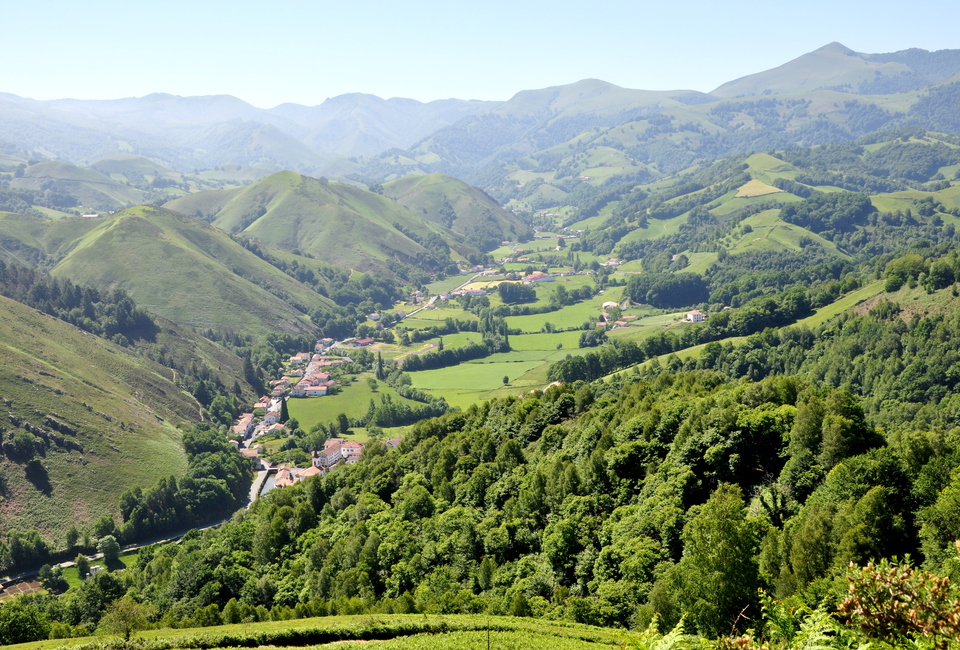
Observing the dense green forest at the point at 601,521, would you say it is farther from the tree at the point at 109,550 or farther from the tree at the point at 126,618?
the tree at the point at 109,550

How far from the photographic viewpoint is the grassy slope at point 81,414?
11738 centimetres

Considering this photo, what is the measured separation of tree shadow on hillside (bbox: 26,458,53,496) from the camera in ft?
390

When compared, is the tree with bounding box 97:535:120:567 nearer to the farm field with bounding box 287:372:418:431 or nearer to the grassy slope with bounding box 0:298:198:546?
the grassy slope with bounding box 0:298:198:546

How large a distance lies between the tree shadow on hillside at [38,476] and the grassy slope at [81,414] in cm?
29

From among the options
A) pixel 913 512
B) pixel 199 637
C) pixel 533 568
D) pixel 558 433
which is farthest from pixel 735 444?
pixel 199 637

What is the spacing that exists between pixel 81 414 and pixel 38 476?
20384 mm

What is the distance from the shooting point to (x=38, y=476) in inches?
4747

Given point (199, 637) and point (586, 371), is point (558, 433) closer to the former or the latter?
point (199, 637)

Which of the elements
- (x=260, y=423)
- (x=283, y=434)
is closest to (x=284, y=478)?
(x=283, y=434)

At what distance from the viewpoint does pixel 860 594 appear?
1766cm

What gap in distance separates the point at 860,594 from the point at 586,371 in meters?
148

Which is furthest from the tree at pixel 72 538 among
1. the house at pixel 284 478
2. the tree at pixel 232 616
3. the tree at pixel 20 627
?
the tree at pixel 232 616

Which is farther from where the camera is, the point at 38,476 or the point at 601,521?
the point at 38,476

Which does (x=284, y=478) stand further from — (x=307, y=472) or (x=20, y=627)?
(x=20, y=627)
